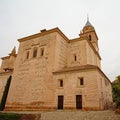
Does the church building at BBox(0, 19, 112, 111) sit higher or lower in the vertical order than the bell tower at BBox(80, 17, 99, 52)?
lower

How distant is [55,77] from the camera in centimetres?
1964

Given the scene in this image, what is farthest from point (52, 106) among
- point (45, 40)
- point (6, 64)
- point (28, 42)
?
point (6, 64)

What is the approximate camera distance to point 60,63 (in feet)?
73.4

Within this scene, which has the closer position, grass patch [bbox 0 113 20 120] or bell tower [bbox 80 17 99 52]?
grass patch [bbox 0 113 20 120]

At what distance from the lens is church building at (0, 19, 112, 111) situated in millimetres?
16891

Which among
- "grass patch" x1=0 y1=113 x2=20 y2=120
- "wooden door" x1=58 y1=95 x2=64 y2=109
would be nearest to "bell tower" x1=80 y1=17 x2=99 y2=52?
"wooden door" x1=58 y1=95 x2=64 y2=109

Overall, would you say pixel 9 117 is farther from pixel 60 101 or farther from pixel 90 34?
pixel 90 34

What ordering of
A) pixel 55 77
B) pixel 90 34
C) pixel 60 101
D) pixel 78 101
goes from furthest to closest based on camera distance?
pixel 90 34, pixel 55 77, pixel 60 101, pixel 78 101

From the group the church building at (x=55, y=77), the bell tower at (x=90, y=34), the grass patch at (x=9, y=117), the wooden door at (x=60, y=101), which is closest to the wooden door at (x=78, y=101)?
the church building at (x=55, y=77)

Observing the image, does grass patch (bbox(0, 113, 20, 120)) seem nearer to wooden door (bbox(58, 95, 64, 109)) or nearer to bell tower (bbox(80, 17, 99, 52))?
wooden door (bbox(58, 95, 64, 109))

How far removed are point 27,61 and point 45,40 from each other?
16.1 ft

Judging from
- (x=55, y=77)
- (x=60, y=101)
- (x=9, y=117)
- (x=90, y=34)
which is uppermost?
(x=90, y=34)

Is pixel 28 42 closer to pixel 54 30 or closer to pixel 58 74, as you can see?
pixel 54 30

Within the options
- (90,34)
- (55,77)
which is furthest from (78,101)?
(90,34)
